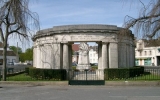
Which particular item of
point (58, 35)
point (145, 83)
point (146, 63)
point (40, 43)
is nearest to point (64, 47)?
point (58, 35)

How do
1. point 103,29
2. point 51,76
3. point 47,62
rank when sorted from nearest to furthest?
point 51,76 < point 103,29 < point 47,62

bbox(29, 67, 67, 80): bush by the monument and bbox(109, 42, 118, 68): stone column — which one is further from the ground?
bbox(109, 42, 118, 68): stone column

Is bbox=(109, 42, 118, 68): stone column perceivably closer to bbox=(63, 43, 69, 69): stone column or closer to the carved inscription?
the carved inscription

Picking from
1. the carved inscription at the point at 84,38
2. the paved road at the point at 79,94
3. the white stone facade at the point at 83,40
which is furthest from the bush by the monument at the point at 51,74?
the paved road at the point at 79,94

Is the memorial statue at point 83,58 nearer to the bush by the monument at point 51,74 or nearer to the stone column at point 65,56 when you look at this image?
the stone column at point 65,56

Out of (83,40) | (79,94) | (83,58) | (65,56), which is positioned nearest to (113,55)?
(83,40)

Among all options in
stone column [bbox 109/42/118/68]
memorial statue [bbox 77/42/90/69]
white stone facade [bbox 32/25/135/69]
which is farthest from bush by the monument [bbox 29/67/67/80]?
memorial statue [bbox 77/42/90/69]

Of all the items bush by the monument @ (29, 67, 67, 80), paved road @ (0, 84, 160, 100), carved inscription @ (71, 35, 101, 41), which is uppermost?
carved inscription @ (71, 35, 101, 41)

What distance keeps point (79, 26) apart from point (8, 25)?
245 inches

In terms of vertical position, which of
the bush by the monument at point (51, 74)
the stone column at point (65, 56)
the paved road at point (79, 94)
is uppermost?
the stone column at point (65, 56)

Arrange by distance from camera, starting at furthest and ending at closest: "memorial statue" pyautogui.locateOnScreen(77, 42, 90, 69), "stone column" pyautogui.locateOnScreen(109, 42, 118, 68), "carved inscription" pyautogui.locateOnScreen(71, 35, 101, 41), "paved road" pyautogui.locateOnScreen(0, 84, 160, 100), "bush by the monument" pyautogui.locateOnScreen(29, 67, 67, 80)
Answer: "memorial statue" pyautogui.locateOnScreen(77, 42, 90, 69) → "stone column" pyautogui.locateOnScreen(109, 42, 118, 68) → "carved inscription" pyautogui.locateOnScreen(71, 35, 101, 41) → "bush by the monument" pyautogui.locateOnScreen(29, 67, 67, 80) → "paved road" pyautogui.locateOnScreen(0, 84, 160, 100)

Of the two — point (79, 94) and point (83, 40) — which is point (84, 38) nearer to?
point (83, 40)

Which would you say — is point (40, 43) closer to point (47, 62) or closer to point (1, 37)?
point (47, 62)

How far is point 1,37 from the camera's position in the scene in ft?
59.8
